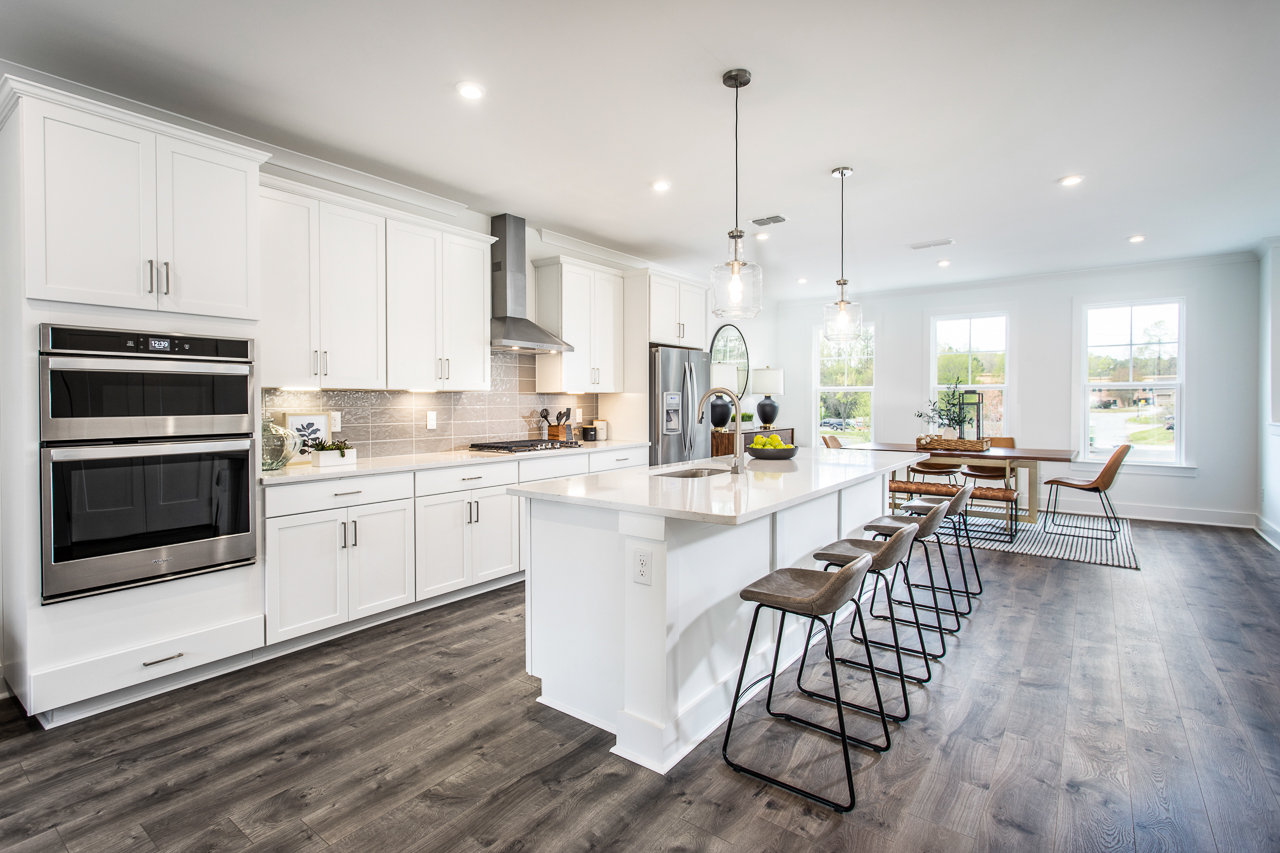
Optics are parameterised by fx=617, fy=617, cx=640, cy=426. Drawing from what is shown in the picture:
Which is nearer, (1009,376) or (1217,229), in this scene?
(1217,229)

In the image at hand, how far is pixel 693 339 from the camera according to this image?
591 centimetres

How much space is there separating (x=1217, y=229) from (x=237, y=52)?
661 centimetres

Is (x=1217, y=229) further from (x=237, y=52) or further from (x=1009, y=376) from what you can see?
(x=237, y=52)

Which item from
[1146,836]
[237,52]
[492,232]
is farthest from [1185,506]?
[237,52]

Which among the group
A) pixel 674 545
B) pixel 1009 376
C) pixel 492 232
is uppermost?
pixel 492 232

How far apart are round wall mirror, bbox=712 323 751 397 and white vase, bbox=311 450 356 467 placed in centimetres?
440

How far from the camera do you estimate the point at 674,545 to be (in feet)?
6.93

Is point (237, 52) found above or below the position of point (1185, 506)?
above

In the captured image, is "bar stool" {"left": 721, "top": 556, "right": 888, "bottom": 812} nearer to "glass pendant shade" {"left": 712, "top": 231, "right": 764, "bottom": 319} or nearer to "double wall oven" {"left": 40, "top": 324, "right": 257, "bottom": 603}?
"glass pendant shade" {"left": 712, "top": 231, "right": 764, "bottom": 319}

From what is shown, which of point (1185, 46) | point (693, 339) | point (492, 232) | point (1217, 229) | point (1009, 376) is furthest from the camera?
point (1009, 376)

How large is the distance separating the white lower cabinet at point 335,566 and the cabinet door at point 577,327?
183 centimetres

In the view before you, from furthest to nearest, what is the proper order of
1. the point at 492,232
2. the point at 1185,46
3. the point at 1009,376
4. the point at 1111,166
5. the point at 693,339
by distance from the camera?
the point at 1009,376, the point at 693,339, the point at 492,232, the point at 1111,166, the point at 1185,46

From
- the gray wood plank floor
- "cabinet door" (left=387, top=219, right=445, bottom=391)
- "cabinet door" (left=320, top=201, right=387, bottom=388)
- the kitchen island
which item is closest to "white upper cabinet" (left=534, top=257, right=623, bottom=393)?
"cabinet door" (left=387, top=219, right=445, bottom=391)

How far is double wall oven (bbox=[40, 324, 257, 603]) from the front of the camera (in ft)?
7.59
